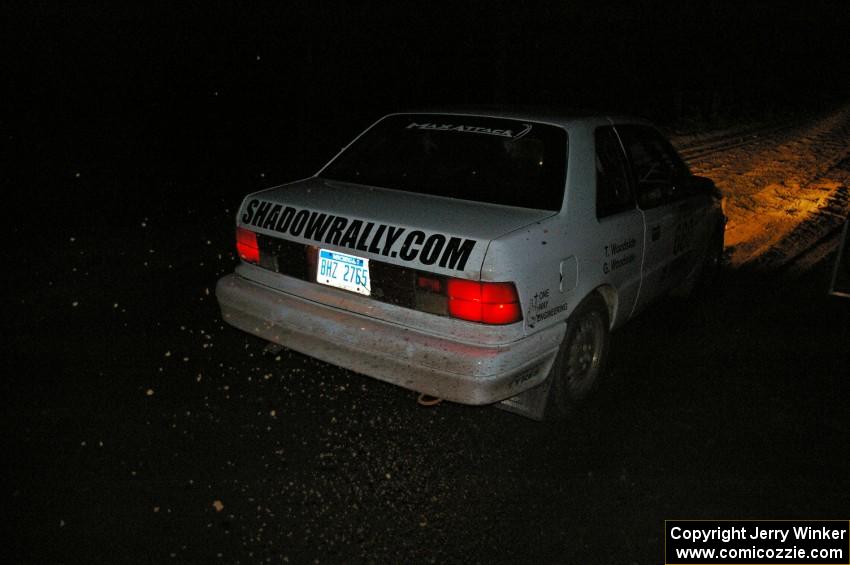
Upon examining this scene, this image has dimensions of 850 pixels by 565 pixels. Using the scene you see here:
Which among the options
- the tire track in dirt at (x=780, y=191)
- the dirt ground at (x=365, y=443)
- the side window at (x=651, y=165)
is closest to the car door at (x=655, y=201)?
the side window at (x=651, y=165)

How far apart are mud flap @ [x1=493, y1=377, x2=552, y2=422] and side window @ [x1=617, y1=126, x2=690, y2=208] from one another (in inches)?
50.9

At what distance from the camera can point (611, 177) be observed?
13.3 ft

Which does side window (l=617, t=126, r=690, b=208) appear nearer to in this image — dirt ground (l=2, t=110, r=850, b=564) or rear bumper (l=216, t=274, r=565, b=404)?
dirt ground (l=2, t=110, r=850, b=564)

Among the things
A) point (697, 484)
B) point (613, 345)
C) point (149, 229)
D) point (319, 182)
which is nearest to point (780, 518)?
point (697, 484)

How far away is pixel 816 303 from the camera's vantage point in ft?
19.3

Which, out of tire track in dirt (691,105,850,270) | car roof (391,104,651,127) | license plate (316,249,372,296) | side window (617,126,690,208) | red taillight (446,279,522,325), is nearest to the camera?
red taillight (446,279,522,325)

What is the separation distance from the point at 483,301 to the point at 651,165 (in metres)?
2.15

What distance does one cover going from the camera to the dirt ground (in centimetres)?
295

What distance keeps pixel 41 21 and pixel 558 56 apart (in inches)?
671

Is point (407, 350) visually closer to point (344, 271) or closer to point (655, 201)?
point (344, 271)

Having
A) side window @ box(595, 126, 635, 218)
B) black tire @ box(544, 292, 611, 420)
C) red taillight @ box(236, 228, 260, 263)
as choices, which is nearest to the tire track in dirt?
side window @ box(595, 126, 635, 218)

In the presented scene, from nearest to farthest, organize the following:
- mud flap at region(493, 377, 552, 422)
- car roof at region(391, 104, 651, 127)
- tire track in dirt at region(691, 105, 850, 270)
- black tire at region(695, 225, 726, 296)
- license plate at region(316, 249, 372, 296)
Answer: license plate at region(316, 249, 372, 296)
mud flap at region(493, 377, 552, 422)
car roof at region(391, 104, 651, 127)
black tire at region(695, 225, 726, 296)
tire track in dirt at region(691, 105, 850, 270)

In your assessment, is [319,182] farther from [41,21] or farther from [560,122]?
[41,21]

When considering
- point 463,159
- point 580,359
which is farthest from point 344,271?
point 580,359
